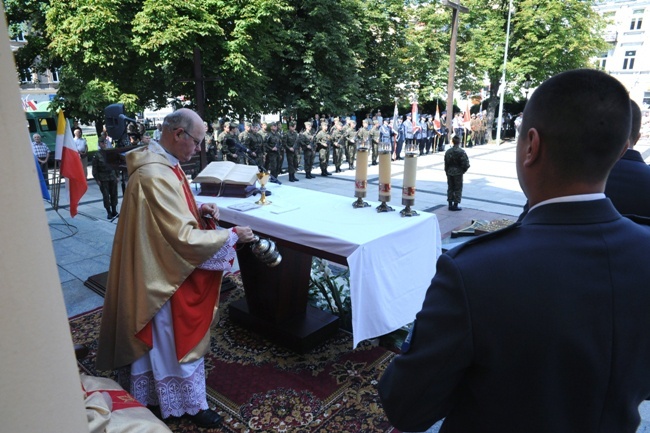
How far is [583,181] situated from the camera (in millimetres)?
1045

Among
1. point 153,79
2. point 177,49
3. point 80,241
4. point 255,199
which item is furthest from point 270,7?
point 255,199

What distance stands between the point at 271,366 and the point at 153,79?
12.8m

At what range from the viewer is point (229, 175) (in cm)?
408

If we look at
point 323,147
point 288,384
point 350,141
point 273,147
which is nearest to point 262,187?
point 288,384

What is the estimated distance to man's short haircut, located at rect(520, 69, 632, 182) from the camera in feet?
3.31

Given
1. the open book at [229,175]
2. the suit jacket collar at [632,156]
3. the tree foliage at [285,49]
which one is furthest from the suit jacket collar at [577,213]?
the tree foliage at [285,49]

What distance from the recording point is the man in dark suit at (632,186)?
7.96 ft

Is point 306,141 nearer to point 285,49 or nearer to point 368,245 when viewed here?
point 285,49

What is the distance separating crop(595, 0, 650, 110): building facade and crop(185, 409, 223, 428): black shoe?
45451mm

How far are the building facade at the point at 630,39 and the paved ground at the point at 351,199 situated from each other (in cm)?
3173

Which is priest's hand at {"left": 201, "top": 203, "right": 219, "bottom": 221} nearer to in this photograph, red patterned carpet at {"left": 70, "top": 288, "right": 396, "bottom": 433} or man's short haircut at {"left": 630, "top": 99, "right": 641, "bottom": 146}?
red patterned carpet at {"left": 70, "top": 288, "right": 396, "bottom": 433}

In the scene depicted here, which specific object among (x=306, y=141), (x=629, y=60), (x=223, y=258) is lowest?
(x=306, y=141)

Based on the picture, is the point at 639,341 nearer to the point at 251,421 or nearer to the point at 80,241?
the point at 251,421

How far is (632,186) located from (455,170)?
6.72 m
